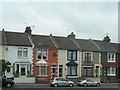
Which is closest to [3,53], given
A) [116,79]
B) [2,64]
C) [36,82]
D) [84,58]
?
[2,64]

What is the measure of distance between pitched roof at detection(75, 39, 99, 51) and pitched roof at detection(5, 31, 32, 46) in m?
10.6

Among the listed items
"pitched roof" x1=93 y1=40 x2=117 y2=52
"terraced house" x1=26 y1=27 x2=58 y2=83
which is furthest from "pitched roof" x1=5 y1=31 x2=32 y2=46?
"pitched roof" x1=93 y1=40 x2=117 y2=52

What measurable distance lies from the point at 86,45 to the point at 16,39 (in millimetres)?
13942

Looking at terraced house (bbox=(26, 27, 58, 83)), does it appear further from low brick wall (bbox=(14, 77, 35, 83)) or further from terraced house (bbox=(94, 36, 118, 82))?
terraced house (bbox=(94, 36, 118, 82))

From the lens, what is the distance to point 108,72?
142 feet

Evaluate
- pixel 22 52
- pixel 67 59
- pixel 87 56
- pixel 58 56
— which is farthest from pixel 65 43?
pixel 22 52

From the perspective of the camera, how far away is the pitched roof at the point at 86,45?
41.8 meters

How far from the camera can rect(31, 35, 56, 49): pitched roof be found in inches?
1492

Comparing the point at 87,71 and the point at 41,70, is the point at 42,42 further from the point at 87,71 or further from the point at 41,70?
the point at 87,71

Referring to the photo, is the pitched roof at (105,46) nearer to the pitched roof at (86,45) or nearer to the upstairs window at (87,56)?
the pitched roof at (86,45)

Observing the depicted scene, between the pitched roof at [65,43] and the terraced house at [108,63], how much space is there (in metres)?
5.86

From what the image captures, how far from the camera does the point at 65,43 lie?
41.1 m

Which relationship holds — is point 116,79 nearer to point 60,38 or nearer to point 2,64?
point 60,38

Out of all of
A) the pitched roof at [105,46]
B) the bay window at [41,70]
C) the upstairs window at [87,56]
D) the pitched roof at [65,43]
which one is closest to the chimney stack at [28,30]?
the pitched roof at [65,43]
